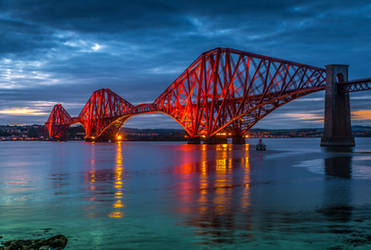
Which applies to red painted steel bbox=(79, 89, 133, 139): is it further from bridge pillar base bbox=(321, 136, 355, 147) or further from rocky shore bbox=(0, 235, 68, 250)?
rocky shore bbox=(0, 235, 68, 250)

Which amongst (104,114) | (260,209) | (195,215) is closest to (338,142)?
(260,209)

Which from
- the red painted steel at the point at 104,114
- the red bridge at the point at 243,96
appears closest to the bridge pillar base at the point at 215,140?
the red bridge at the point at 243,96

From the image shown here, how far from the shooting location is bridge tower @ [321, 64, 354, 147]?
215 ft

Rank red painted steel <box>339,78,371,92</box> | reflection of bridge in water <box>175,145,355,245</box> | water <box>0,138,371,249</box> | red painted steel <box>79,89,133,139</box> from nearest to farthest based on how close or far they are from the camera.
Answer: water <box>0,138,371,249</box>, reflection of bridge in water <box>175,145,355,245</box>, red painted steel <box>339,78,371,92</box>, red painted steel <box>79,89,133,139</box>

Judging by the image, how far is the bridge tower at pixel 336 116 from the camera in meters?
65.6

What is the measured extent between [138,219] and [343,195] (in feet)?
29.7

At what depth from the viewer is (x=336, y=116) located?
6569cm

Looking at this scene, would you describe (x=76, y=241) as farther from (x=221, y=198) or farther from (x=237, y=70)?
(x=237, y=70)

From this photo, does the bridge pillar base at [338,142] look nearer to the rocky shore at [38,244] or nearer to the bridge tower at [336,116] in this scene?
the bridge tower at [336,116]

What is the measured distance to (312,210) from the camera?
13.0 meters

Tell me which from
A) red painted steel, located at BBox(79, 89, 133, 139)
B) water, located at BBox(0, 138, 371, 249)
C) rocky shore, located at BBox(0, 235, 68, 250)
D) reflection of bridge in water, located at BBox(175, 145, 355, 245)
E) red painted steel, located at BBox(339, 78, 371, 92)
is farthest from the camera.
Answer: red painted steel, located at BBox(79, 89, 133, 139)

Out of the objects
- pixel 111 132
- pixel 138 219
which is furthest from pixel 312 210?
pixel 111 132

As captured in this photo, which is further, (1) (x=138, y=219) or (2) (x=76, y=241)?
(1) (x=138, y=219)

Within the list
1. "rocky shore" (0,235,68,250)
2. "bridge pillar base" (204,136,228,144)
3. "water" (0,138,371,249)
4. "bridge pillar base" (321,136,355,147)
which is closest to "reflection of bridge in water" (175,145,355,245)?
"water" (0,138,371,249)
